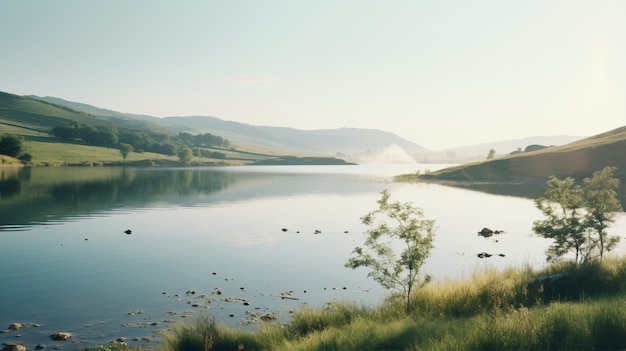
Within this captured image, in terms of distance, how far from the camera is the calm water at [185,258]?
27.5 meters

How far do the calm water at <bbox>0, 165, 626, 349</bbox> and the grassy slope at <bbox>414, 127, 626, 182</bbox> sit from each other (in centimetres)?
7859

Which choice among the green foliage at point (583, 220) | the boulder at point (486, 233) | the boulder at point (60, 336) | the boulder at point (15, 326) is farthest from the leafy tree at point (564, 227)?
the boulder at point (15, 326)

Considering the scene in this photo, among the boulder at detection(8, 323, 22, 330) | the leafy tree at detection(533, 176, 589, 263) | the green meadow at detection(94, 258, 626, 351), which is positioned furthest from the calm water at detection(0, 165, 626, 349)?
the leafy tree at detection(533, 176, 589, 263)

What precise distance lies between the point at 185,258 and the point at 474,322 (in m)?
31.7

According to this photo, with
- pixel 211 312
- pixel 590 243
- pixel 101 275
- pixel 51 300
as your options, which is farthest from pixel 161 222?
pixel 590 243

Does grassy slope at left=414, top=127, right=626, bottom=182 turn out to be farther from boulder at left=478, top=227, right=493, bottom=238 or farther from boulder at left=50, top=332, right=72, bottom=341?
boulder at left=50, top=332, right=72, bottom=341

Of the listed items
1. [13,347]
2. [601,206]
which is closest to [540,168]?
[601,206]

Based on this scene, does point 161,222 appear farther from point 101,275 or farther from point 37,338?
point 37,338

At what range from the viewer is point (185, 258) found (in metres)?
43.5

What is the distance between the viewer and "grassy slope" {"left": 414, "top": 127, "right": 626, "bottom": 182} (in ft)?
490

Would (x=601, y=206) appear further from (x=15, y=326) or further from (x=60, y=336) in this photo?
(x=15, y=326)

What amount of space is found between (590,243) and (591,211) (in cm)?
244

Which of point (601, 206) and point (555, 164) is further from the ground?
point (555, 164)

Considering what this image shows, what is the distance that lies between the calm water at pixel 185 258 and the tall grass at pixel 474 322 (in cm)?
492
